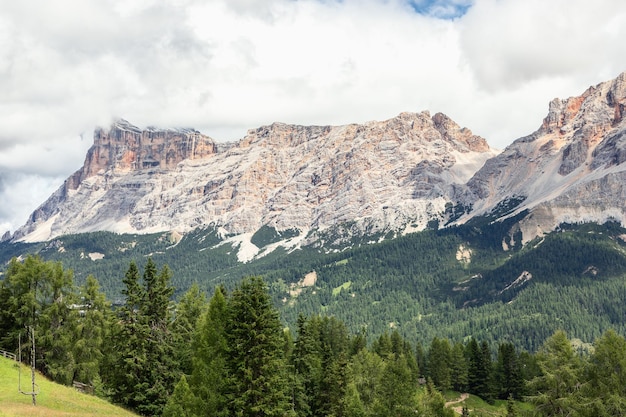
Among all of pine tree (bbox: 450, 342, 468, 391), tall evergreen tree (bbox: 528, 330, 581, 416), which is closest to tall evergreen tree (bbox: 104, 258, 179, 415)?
tall evergreen tree (bbox: 528, 330, 581, 416)

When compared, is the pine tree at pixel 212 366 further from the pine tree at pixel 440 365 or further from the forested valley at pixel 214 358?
the pine tree at pixel 440 365

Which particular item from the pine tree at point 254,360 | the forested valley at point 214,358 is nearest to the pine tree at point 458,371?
the forested valley at point 214,358

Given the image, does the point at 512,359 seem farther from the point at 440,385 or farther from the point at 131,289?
the point at 131,289

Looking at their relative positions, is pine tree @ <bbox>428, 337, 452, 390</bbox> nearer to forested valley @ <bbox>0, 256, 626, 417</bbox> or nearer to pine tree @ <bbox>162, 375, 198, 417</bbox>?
forested valley @ <bbox>0, 256, 626, 417</bbox>

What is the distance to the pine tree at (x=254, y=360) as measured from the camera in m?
45.4

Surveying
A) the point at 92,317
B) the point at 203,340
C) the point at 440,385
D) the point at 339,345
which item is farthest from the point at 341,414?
the point at 440,385

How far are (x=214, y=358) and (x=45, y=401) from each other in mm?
14659

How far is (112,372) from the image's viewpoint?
6481cm

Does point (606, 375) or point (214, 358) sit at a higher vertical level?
point (214, 358)

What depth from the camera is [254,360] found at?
45.9 metres

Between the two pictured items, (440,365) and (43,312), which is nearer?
(43,312)

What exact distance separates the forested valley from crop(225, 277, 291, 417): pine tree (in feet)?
0.30

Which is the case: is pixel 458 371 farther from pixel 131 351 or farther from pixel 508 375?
pixel 131 351

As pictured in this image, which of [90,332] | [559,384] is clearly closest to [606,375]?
[559,384]
